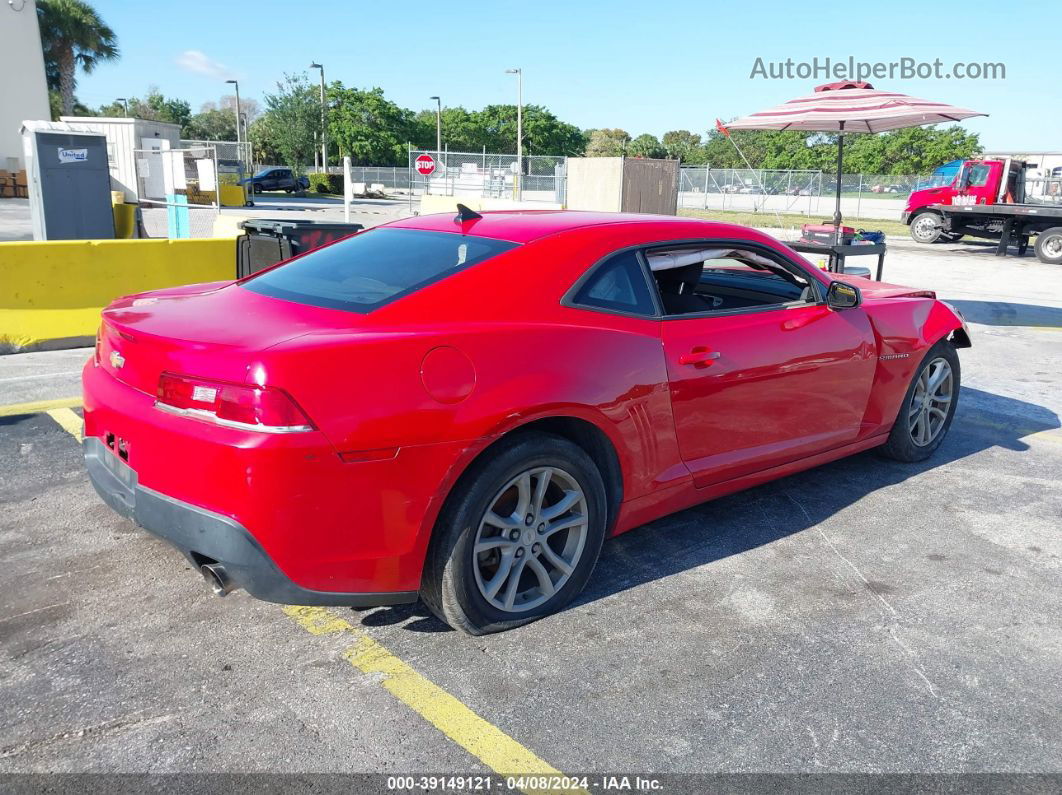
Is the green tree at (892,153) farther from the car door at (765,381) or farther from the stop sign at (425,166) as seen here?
the car door at (765,381)

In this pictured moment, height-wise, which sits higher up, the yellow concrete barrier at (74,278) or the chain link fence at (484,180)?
the chain link fence at (484,180)

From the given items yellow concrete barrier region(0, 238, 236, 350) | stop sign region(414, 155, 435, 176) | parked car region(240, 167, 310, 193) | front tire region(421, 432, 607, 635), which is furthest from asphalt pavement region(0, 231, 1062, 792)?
parked car region(240, 167, 310, 193)

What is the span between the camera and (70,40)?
47406mm

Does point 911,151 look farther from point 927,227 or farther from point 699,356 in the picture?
point 699,356

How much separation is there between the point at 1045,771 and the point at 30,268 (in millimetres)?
8299

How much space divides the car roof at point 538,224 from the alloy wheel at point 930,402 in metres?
1.70

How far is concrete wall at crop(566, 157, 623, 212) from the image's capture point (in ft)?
51.1

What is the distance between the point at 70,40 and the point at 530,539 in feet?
180

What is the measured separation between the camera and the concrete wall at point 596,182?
613 inches

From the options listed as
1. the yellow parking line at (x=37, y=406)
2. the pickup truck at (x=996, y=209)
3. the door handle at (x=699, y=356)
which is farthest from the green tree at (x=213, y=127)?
the door handle at (x=699, y=356)

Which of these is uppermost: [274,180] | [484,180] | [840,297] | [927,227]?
[484,180]

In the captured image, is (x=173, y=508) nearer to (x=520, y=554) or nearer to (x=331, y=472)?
(x=331, y=472)

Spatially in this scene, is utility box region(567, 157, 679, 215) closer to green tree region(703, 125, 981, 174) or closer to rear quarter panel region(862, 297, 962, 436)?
rear quarter panel region(862, 297, 962, 436)

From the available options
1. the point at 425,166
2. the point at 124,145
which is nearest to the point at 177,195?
the point at 425,166
